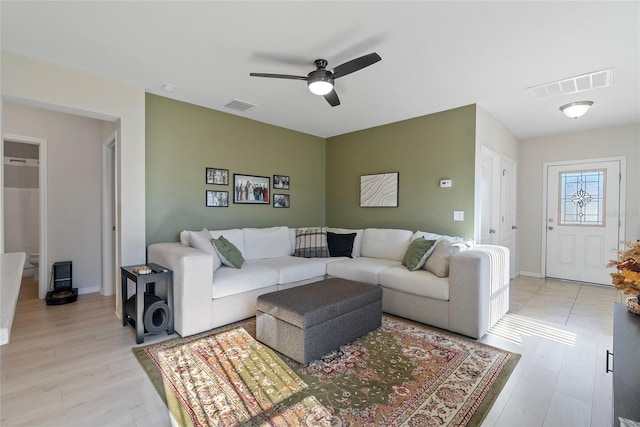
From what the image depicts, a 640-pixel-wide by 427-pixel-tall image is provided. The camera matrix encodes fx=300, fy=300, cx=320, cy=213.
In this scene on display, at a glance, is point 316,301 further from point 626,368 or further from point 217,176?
point 217,176

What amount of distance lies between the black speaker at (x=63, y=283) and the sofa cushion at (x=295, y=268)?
2303 millimetres

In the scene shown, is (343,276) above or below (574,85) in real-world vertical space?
below

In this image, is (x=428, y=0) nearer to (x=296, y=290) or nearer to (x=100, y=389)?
(x=296, y=290)

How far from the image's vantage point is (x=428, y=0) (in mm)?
1897

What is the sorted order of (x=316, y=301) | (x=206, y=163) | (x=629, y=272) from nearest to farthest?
(x=629, y=272) → (x=316, y=301) → (x=206, y=163)

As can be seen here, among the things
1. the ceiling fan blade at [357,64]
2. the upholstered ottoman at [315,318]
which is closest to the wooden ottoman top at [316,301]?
the upholstered ottoman at [315,318]

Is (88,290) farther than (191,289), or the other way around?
(88,290)

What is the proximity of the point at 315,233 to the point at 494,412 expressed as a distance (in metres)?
2.97

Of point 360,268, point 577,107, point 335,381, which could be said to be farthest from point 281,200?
point 577,107

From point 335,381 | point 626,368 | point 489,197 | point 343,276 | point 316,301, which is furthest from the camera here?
point 489,197

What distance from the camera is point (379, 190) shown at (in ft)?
15.5

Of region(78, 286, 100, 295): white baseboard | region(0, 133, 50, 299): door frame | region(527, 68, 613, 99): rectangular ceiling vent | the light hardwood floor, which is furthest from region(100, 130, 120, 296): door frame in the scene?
region(527, 68, 613, 99): rectangular ceiling vent

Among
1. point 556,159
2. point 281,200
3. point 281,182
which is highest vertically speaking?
point 556,159

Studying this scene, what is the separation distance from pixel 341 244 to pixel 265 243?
42.2 inches
